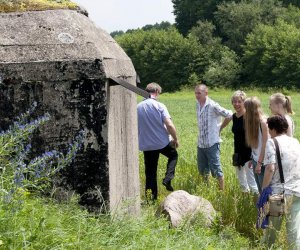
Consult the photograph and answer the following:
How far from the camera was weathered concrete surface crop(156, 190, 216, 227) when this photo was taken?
21.2 feet

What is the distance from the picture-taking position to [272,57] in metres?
68.1

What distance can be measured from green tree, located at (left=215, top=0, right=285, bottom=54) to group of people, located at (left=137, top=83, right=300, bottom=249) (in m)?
66.5

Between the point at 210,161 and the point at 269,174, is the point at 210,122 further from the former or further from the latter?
the point at 269,174

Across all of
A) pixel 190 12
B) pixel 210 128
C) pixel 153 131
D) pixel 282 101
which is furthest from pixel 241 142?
pixel 190 12

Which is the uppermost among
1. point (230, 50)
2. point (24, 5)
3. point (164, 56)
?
point (230, 50)

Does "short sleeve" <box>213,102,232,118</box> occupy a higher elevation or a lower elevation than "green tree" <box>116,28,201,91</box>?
lower

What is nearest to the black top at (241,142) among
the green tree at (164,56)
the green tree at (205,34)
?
the green tree at (164,56)

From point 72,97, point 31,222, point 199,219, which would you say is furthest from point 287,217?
point 31,222

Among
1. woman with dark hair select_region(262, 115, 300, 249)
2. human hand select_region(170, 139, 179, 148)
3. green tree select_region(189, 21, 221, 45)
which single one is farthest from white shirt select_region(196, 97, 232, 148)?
green tree select_region(189, 21, 221, 45)

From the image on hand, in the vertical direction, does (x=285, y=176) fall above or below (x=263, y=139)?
below

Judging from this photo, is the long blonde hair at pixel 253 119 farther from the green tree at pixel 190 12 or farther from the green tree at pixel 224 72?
the green tree at pixel 190 12

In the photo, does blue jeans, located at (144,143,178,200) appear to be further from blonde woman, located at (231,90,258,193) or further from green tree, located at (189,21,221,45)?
green tree, located at (189,21,221,45)

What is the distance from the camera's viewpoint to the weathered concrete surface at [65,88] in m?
4.74

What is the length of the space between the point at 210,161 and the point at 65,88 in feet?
15.9
